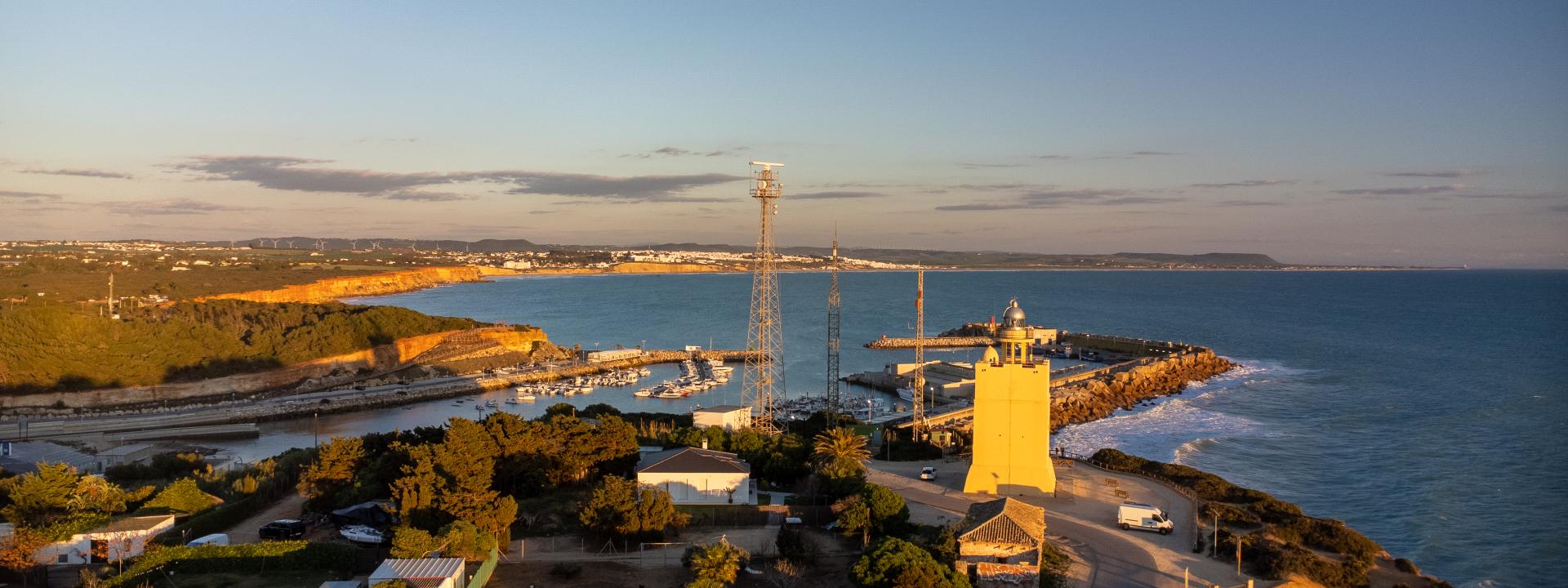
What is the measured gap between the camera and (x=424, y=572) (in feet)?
39.4

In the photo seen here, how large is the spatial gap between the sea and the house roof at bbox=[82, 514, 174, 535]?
14.4 m

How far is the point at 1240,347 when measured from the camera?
60.5 metres

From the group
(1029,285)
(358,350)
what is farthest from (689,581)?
(1029,285)

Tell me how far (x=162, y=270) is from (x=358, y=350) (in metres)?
69.3

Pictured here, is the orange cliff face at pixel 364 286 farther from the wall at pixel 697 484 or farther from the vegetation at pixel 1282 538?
the vegetation at pixel 1282 538

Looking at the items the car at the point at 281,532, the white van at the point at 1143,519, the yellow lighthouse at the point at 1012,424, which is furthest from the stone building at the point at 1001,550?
the car at the point at 281,532

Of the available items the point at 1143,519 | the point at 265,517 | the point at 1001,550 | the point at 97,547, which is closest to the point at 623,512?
the point at 1001,550

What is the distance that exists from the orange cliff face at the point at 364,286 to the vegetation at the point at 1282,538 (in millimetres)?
69321

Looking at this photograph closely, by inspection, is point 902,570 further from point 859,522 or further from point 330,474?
point 330,474

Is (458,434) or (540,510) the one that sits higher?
(458,434)

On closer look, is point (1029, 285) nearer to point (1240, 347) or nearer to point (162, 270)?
point (1240, 347)

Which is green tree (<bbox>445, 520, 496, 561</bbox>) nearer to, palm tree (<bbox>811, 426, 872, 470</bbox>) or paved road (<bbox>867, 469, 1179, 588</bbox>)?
palm tree (<bbox>811, 426, 872, 470</bbox>)

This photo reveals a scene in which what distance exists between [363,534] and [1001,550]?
9.99 m

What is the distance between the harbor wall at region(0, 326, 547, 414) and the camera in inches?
1340
